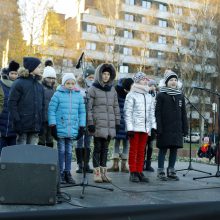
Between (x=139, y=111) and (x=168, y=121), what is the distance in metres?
0.68

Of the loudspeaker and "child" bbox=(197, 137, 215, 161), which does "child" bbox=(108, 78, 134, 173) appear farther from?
"child" bbox=(197, 137, 215, 161)

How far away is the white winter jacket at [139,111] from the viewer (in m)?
6.74

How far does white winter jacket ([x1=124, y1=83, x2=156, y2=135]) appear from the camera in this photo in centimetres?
674

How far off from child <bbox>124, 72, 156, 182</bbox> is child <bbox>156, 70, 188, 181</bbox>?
1.16 ft

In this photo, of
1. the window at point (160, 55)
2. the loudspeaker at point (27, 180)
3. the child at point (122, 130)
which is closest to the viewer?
the loudspeaker at point (27, 180)

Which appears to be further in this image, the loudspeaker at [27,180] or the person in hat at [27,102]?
the person in hat at [27,102]

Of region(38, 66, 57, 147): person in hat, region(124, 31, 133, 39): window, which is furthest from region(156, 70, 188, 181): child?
region(124, 31, 133, 39): window

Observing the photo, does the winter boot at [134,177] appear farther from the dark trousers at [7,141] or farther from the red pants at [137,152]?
the dark trousers at [7,141]

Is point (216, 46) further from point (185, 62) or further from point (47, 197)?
point (47, 197)

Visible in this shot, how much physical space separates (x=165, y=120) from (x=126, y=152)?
4.05ft

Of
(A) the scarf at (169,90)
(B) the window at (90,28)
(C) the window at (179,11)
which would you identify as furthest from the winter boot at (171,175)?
(B) the window at (90,28)

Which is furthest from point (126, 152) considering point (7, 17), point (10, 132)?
point (7, 17)

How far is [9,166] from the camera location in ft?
14.9

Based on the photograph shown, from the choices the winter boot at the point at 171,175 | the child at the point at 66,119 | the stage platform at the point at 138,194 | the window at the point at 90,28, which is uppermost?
the window at the point at 90,28
